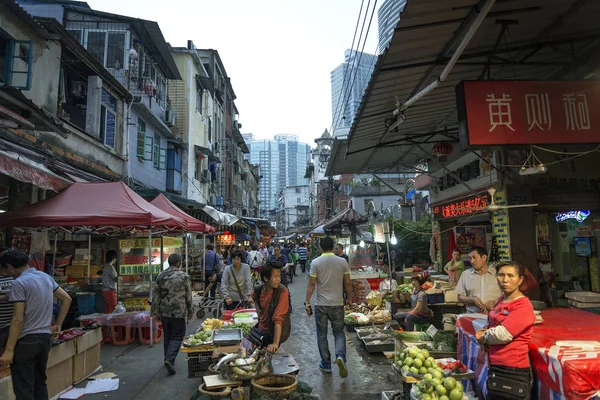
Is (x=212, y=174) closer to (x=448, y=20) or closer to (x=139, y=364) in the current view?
(x=139, y=364)

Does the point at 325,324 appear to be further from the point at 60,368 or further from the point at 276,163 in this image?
the point at 276,163

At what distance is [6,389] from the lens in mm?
4355

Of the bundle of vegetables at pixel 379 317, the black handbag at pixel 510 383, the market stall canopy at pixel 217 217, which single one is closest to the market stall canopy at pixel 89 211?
the bundle of vegetables at pixel 379 317

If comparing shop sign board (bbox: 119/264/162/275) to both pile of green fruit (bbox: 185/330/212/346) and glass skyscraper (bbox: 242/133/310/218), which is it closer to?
pile of green fruit (bbox: 185/330/212/346)

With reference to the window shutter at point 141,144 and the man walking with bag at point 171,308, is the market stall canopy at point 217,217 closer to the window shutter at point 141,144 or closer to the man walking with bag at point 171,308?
the window shutter at point 141,144

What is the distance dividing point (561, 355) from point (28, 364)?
5341 millimetres

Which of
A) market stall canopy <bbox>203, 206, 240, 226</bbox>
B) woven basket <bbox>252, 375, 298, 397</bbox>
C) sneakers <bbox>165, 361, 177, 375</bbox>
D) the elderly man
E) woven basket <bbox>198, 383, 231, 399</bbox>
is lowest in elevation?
sneakers <bbox>165, 361, 177, 375</bbox>

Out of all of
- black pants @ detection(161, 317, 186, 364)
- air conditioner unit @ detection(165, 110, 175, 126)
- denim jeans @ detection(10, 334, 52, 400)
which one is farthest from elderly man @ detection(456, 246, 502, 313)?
air conditioner unit @ detection(165, 110, 175, 126)

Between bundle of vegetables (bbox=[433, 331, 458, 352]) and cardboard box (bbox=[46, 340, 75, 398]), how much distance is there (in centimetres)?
521

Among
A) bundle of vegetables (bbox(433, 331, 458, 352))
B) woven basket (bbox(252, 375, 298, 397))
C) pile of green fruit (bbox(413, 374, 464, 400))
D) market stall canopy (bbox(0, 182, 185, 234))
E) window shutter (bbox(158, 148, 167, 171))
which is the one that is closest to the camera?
pile of green fruit (bbox(413, 374, 464, 400))

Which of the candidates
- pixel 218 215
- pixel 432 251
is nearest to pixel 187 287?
pixel 432 251

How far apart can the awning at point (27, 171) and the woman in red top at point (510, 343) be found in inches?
272

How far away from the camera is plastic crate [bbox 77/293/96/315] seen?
30.9 feet

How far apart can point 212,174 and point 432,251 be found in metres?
16.4
